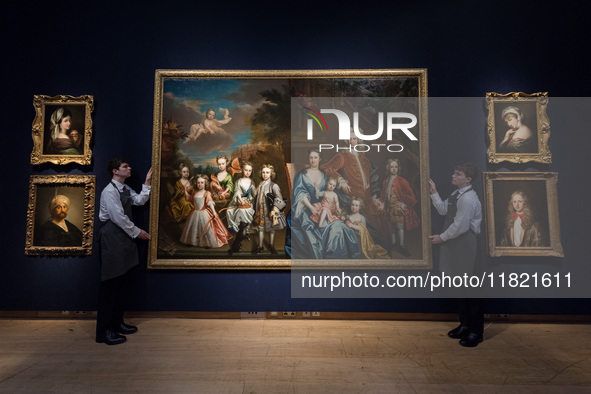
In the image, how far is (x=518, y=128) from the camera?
4137 millimetres

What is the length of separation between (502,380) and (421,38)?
3922mm

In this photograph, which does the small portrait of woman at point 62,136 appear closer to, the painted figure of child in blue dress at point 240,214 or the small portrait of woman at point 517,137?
the painted figure of child in blue dress at point 240,214

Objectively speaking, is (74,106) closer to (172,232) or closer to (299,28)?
(172,232)

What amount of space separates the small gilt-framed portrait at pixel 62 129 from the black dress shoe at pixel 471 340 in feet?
15.8

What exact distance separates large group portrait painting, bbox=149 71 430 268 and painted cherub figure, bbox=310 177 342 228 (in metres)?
0.01

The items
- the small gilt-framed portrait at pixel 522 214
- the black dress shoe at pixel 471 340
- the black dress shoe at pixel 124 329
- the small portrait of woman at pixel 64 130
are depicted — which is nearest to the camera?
the black dress shoe at pixel 471 340

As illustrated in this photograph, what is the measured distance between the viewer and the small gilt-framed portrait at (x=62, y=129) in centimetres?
415

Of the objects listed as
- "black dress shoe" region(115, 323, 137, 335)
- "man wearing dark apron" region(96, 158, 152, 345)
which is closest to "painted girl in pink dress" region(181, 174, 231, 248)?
"man wearing dark apron" region(96, 158, 152, 345)

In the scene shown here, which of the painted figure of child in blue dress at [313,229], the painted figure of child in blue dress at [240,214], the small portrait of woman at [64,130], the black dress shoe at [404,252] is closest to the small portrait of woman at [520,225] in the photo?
the black dress shoe at [404,252]

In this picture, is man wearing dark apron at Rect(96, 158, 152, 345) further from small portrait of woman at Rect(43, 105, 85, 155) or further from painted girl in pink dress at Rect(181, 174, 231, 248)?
small portrait of woman at Rect(43, 105, 85, 155)

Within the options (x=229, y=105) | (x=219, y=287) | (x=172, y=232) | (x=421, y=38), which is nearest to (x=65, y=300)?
(x=172, y=232)

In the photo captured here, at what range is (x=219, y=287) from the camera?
163 inches

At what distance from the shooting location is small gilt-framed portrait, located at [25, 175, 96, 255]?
4137 mm

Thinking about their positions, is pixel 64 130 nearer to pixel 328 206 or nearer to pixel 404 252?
pixel 328 206
